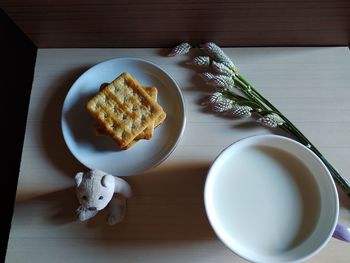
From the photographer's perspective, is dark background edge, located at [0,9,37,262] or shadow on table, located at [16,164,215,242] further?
dark background edge, located at [0,9,37,262]

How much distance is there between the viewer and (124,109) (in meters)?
0.65

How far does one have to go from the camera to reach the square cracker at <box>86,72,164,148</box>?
639mm

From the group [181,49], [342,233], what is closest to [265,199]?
[342,233]

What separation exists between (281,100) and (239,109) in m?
0.09

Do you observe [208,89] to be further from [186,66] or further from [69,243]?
[69,243]

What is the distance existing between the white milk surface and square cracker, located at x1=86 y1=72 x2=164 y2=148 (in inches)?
6.3

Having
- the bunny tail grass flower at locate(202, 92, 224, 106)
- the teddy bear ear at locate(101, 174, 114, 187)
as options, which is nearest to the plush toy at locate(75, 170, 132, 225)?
the teddy bear ear at locate(101, 174, 114, 187)

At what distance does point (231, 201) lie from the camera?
23.2 inches

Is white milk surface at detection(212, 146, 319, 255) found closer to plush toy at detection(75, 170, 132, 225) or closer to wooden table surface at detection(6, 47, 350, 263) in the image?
wooden table surface at detection(6, 47, 350, 263)

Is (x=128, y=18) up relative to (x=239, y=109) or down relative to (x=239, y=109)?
up

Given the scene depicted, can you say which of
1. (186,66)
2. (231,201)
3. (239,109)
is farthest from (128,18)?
(231,201)

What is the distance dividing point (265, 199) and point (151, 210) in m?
0.20

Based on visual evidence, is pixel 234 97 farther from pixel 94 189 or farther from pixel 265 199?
pixel 94 189

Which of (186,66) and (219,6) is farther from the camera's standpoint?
(186,66)
